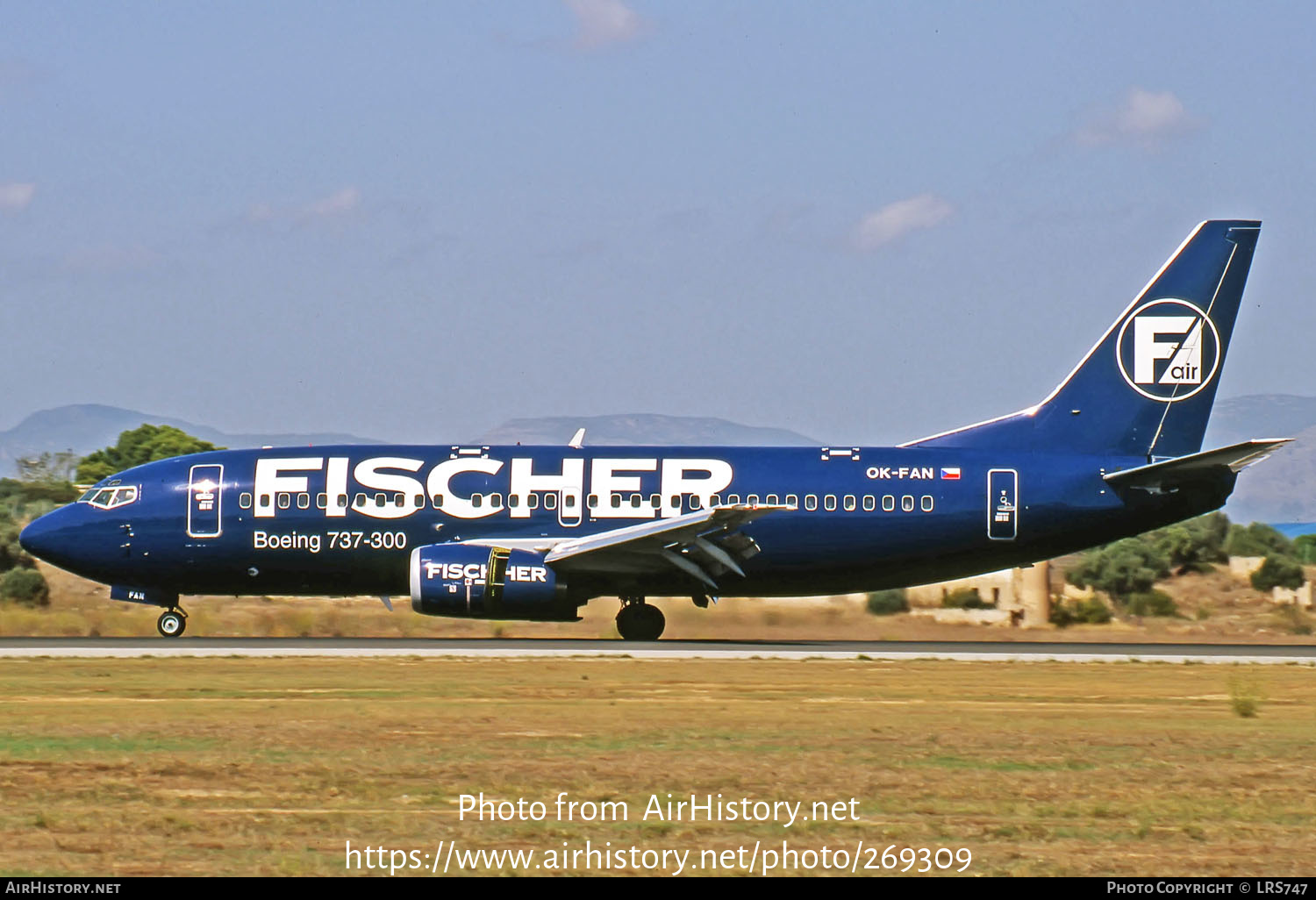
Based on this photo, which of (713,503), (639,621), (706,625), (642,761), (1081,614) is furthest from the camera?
(1081,614)

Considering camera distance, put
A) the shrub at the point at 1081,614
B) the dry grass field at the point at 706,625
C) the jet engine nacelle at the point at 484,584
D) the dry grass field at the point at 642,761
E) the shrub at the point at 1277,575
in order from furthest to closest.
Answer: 1. the shrub at the point at 1277,575
2. the shrub at the point at 1081,614
3. the dry grass field at the point at 706,625
4. the jet engine nacelle at the point at 484,584
5. the dry grass field at the point at 642,761

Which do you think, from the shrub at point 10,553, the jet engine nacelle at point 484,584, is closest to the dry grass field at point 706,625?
the jet engine nacelle at point 484,584

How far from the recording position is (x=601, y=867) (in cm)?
1000

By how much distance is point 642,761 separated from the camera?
14.6m

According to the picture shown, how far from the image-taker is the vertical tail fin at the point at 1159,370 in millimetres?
31516

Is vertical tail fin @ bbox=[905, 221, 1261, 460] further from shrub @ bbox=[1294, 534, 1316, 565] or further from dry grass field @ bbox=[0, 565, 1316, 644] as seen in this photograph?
shrub @ bbox=[1294, 534, 1316, 565]

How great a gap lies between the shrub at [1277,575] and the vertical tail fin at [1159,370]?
47.0ft

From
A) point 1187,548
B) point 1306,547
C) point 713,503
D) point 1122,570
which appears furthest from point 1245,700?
point 1306,547

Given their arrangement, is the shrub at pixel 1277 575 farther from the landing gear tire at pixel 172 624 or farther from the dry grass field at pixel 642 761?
the landing gear tire at pixel 172 624

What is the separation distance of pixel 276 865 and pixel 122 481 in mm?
24021

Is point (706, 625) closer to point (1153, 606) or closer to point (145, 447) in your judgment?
point (1153, 606)

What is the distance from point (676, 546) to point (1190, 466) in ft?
29.8

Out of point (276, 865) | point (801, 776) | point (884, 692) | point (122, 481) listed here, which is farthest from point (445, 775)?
point (122, 481)

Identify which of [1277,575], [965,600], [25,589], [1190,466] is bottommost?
[965,600]
